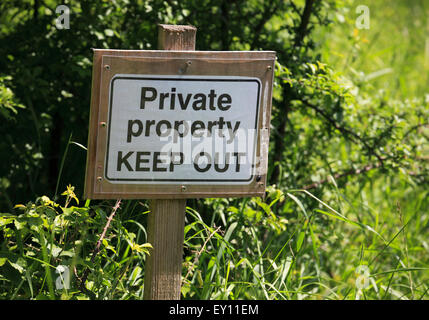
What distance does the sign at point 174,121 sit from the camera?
5.88ft

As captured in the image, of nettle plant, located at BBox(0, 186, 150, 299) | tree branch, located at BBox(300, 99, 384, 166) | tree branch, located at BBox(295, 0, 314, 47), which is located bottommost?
nettle plant, located at BBox(0, 186, 150, 299)

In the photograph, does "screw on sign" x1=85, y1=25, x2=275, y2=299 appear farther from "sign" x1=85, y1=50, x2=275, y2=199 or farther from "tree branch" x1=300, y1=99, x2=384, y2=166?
"tree branch" x1=300, y1=99, x2=384, y2=166

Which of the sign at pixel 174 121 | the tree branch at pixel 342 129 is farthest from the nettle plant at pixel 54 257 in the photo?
the tree branch at pixel 342 129

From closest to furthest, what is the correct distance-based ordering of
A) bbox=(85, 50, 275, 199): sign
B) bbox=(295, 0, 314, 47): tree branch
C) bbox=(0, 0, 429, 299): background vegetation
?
1. bbox=(85, 50, 275, 199): sign
2. bbox=(0, 0, 429, 299): background vegetation
3. bbox=(295, 0, 314, 47): tree branch

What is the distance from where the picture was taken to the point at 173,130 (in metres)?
1.83

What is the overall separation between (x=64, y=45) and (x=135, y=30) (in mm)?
337

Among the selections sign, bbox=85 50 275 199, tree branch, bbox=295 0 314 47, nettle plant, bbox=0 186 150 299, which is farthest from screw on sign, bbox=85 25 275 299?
tree branch, bbox=295 0 314 47

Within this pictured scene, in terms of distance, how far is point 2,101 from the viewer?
235 cm

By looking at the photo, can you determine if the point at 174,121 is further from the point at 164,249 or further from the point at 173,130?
the point at 164,249

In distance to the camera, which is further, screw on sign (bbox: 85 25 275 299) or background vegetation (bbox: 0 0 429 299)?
background vegetation (bbox: 0 0 429 299)

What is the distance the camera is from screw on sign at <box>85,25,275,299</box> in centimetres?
180

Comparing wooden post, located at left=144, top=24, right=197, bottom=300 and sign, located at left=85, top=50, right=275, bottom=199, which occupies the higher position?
sign, located at left=85, top=50, right=275, bottom=199

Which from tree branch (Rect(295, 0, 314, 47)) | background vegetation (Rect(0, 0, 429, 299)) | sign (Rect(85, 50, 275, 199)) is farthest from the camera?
tree branch (Rect(295, 0, 314, 47))

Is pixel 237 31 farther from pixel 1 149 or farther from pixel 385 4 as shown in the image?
pixel 385 4
